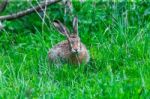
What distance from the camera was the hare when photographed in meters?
5.00

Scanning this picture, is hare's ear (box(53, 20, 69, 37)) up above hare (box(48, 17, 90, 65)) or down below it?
above

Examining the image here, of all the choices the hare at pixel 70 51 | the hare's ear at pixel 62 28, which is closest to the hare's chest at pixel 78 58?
the hare at pixel 70 51

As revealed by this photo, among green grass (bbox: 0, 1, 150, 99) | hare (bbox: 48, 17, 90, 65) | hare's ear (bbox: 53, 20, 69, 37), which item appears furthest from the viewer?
hare's ear (bbox: 53, 20, 69, 37)

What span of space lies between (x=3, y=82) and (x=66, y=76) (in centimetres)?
61

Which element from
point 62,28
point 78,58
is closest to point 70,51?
point 78,58

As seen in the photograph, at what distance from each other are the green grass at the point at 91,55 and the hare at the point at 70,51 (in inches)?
3.4

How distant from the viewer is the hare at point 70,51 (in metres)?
5.00

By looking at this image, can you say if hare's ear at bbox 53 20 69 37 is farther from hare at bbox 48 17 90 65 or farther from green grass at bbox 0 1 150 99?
green grass at bbox 0 1 150 99

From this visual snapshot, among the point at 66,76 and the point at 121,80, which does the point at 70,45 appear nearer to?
the point at 66,76

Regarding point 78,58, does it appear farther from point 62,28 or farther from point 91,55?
point 62,28

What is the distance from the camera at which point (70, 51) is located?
16.6ft

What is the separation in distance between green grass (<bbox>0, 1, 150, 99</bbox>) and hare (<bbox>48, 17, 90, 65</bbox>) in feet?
0.29

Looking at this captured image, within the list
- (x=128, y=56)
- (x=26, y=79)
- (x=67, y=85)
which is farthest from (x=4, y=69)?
A: (x=128, y=56)

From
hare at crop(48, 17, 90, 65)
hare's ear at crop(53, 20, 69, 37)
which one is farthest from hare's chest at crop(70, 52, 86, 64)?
hare's ear at crop(53, 20, 69, 37)
